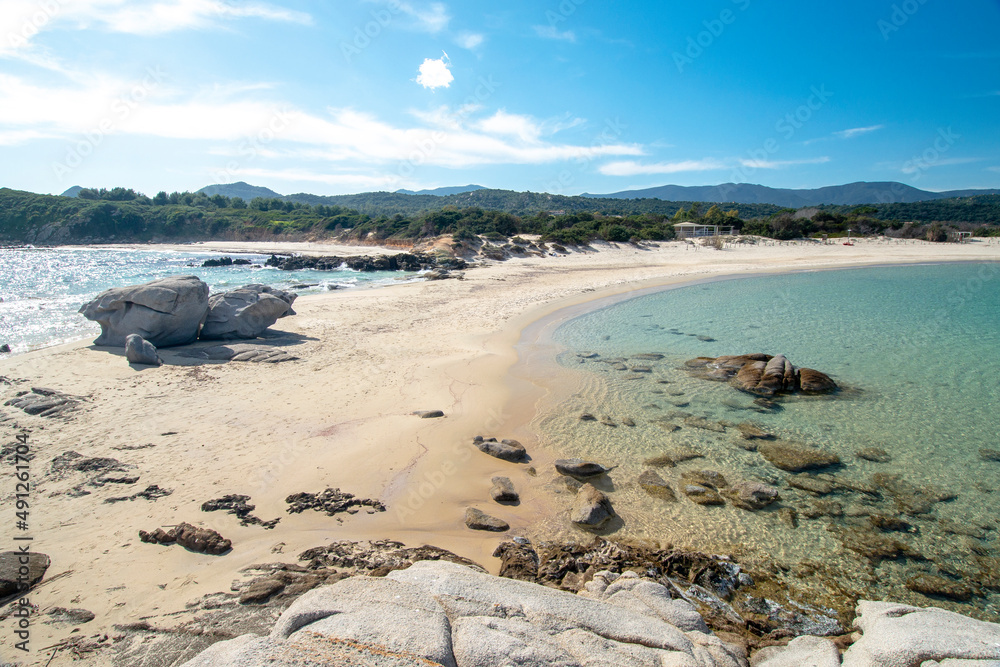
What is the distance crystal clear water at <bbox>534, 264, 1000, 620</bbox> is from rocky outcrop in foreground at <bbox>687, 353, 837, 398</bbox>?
0.35 meters

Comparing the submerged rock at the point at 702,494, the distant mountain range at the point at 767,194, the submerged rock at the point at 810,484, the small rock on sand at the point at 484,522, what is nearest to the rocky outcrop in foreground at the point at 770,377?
the submerged rock at the point at 810,484

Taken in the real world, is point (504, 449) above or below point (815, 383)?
below

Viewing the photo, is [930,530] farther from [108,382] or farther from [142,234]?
[142,234]

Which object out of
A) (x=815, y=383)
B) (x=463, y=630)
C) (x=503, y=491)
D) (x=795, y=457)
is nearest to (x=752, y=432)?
(x=795, y=457)

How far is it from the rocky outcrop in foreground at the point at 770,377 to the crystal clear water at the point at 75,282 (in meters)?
17.4

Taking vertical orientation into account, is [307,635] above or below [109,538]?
above

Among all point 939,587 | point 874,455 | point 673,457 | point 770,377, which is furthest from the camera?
point 770,377

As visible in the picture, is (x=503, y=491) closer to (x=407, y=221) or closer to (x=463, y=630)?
(x=463, y=630)

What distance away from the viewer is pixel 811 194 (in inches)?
5906

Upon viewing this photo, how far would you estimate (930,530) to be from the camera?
5512 mm

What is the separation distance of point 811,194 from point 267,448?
185096 mm

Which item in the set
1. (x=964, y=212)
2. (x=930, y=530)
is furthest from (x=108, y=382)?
(x=964, y=212)

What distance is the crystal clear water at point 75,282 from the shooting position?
13719 millimetres

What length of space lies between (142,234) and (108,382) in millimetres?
75343
